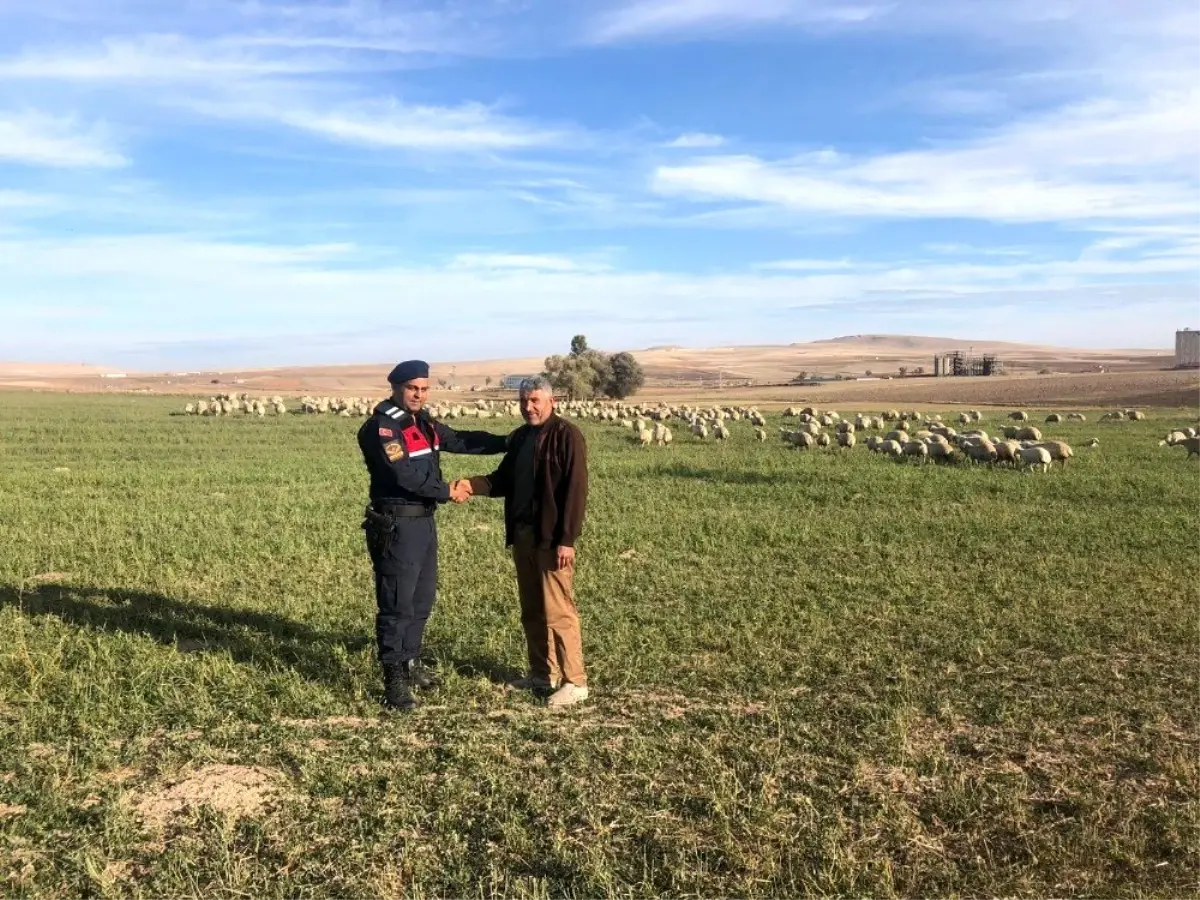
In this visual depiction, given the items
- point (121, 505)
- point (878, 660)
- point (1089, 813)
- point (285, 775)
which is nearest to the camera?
point (1089, 813)

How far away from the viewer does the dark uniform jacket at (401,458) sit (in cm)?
594

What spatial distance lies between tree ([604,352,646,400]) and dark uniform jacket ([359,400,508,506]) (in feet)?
196

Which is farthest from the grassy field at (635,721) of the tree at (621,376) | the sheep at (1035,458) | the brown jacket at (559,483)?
the tree at (621,376)

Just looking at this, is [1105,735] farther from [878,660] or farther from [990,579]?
[990,579]

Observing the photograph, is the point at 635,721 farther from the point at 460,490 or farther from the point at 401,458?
the point at 401,458

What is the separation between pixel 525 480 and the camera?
6285 mm

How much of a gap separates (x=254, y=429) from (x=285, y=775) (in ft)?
98.4

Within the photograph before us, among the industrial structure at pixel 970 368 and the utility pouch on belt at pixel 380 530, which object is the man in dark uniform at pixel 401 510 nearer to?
the utility pouch on belt at pixel 380 530

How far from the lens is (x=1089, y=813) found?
452 centimetres

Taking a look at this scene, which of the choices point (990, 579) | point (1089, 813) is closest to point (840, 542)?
point (990, 579)

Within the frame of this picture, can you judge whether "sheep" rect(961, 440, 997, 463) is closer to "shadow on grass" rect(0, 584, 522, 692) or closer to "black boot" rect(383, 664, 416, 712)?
"shadow on grass" rect(0, 584, 522, 692)

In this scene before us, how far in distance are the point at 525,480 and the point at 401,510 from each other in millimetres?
901

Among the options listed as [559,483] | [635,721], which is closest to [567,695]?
[635,721]

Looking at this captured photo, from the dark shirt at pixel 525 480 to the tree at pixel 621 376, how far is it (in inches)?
2342
